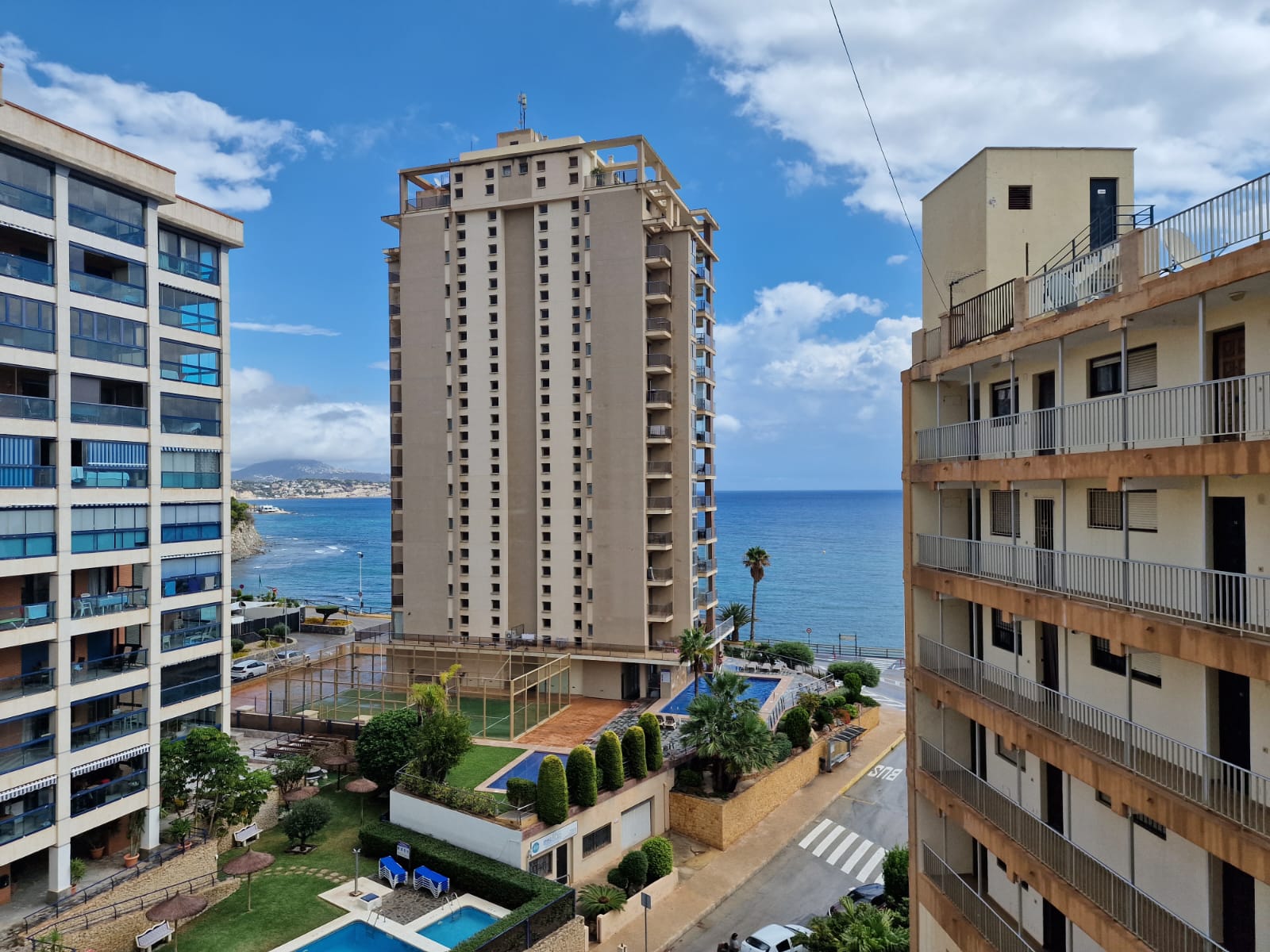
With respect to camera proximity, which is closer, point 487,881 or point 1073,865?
point 1073,865

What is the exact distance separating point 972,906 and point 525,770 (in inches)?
839

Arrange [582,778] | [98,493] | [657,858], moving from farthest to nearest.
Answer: [582,778]
[657,858]
[98,493]

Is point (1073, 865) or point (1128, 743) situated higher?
point (1128, 743)

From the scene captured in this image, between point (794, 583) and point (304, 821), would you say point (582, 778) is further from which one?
point (794, 583)

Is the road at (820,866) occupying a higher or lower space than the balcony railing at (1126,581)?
lower

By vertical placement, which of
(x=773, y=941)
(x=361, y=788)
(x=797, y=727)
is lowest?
(x=773, y=941)

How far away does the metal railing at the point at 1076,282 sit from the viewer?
11508mm

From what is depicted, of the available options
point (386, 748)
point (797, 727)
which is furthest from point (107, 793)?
point (797, 727)

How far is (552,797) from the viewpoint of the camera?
25969mm

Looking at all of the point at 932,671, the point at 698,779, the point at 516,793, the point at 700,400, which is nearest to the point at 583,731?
the point at 698,779

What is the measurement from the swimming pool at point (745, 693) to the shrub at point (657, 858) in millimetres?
12750

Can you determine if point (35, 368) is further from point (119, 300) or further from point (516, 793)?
point (516, 793)

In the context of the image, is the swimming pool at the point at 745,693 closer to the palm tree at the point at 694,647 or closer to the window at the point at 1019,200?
the palm tree at the point at 694,647

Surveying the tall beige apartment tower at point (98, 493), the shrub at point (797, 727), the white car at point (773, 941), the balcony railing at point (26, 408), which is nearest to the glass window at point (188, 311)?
the tall beige apartment tower at point (98, 493)
